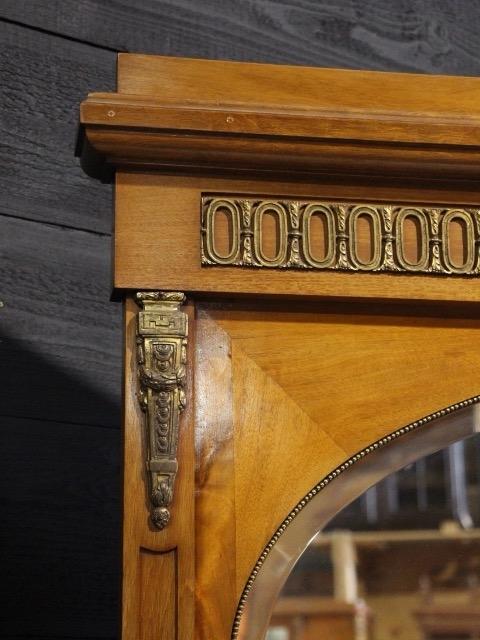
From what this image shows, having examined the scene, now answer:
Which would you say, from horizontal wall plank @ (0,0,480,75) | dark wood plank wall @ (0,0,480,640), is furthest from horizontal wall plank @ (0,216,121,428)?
horizontal wall plank @ (0,0,480,75)

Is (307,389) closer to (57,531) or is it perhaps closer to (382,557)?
(382,557)

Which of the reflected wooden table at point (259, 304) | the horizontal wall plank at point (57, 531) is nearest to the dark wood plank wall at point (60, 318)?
the horizontal wall plank at point (57, 531)

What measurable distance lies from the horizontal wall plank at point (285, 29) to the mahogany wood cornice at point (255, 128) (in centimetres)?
49

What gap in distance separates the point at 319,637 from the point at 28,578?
45cm

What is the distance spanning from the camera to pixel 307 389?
814 millimetres

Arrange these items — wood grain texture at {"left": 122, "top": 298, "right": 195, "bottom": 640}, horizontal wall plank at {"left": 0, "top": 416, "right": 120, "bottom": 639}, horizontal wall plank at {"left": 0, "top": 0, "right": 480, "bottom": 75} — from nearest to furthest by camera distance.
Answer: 1. wood grain texture at {"left": 122, "top": 298, "right": 195, "bottom": 640}
2. horizontal wall plank at {"left": 0, "top": 416, "right": 120, "bottom": 639}
3. horizontal wall plank at {"left": 0, "top": 0, "right": 480, "bottom": 75}

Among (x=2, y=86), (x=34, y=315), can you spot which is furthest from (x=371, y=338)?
(x=2, y=86)

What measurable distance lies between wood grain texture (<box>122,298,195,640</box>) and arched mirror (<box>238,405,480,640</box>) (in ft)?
0.15

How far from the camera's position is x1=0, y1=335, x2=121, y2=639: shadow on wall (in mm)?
1154

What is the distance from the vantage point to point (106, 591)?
46.6 inches

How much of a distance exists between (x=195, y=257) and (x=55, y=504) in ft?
1.50

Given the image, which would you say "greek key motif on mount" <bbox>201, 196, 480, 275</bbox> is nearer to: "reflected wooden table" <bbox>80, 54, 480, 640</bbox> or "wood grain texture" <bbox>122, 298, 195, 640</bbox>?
"reflected wooden table" <bbox>80, 54, 480, 640</bbox>

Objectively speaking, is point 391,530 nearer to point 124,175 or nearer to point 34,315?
point 124,175

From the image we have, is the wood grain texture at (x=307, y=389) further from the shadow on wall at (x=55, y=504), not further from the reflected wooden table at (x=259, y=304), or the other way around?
the shadow on wall at (x=55, y=504)
